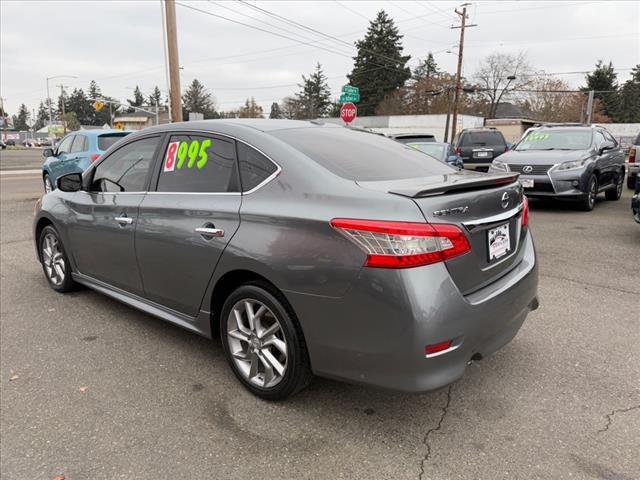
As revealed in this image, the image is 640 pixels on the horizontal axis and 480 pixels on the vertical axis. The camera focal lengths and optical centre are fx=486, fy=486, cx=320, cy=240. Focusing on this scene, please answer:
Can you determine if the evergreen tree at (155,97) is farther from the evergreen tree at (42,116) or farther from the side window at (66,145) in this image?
the side window at (66,145)

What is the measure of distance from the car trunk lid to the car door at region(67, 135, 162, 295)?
1.90 m

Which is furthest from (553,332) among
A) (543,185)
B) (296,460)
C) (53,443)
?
(543,185)

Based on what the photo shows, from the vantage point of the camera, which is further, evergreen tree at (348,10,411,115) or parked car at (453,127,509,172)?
evergreen tree at (348,10,411,115)

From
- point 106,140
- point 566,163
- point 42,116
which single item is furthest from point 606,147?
point 42,116

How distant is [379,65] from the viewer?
2562 inches

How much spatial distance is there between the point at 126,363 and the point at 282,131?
6.32ft

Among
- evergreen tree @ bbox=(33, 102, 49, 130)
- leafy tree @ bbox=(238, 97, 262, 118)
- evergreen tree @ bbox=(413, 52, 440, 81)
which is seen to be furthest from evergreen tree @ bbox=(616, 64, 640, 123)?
evergreen tree @ bbox=(33, 102, 49, 130)

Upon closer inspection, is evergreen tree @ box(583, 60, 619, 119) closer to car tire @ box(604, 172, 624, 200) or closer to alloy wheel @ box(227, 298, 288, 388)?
car tire @ box(604, 172, 624, 200)

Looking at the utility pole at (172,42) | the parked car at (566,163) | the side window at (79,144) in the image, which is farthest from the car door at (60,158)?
the parked car at (566,163)

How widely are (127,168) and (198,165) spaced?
97 cm

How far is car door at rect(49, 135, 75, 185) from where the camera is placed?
11.4 metres

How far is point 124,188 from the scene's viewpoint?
3.80 meters

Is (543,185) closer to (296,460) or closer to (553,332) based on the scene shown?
(553,332)

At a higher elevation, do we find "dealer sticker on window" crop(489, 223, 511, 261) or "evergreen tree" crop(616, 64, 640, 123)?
"evergreen tree" crop(616, 64, 640, 123)
